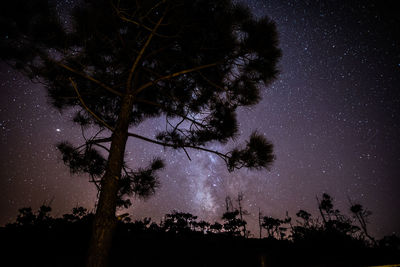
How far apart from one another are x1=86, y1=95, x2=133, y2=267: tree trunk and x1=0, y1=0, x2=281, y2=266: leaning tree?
1 cm

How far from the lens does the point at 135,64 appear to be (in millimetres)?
3244

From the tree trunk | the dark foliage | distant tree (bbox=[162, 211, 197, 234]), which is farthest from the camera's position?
distant tree (bbox=[162, 211, 197, 234])

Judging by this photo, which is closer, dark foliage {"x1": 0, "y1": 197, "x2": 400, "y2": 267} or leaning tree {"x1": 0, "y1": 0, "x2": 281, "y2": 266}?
leaning tree {"x1": 0, "y1": 0, "x2": 281, "y2": 266}

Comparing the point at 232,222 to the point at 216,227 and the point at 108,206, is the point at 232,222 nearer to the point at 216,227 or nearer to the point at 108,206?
the point at 216,227

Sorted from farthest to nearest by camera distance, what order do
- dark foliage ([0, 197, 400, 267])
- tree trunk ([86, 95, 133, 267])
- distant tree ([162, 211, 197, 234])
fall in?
distant tree ([162, 211, 197, 234])
dark foliage ([0, 197, 400, 267])
tree trunk ([86, 95, 133, 267])

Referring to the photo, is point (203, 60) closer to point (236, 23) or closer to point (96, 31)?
point (236, 23)

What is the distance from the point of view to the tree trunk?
2127 millimetres

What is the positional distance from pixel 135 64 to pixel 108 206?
7.90 feet

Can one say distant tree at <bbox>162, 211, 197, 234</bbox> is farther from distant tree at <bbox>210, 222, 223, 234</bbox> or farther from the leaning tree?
the leaning tree

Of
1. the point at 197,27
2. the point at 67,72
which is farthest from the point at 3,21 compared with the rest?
the point at 197,27

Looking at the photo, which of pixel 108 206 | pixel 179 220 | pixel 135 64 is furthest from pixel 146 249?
pixel 179 220

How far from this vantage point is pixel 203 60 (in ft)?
13.2

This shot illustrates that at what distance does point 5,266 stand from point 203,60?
30.2 feet

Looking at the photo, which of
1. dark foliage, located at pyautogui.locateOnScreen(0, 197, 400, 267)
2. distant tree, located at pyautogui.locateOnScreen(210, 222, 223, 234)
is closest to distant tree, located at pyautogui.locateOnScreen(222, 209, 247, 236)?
distant tree, located at pyautogui.locateOnScreen(210, 222, 223, 234)
